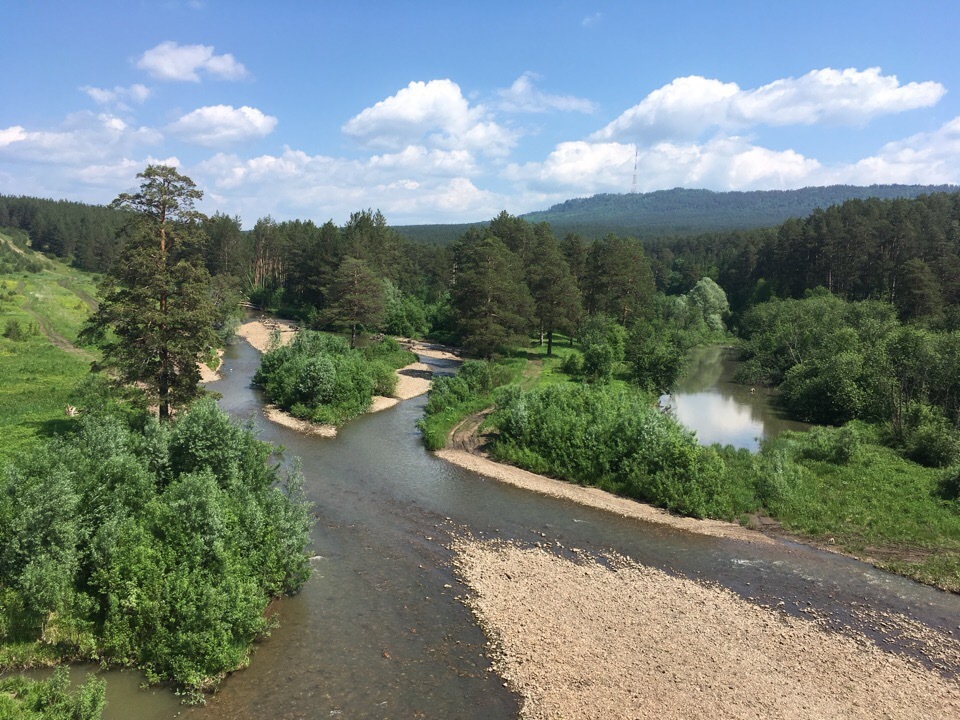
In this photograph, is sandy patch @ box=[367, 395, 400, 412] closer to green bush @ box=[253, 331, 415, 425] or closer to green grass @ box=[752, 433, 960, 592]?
green bush @ box=[253, 331, 415, 425]

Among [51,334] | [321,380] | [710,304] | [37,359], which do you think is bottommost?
[321,380]

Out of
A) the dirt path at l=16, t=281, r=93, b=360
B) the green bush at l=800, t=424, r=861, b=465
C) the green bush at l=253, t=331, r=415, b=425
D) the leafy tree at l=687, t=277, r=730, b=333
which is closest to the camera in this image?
the green bush at l=800, t=424, r=861, b=465

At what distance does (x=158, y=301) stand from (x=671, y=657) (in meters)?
23.9

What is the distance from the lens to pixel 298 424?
37.9 meters

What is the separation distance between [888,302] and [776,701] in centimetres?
6698

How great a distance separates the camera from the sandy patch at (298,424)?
36.6 metres

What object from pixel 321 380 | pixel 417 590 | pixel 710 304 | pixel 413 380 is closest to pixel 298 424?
pixel 321 380

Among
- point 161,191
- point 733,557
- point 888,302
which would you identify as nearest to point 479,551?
point 733,557

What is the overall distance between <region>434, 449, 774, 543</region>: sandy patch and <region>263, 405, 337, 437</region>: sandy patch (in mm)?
7793

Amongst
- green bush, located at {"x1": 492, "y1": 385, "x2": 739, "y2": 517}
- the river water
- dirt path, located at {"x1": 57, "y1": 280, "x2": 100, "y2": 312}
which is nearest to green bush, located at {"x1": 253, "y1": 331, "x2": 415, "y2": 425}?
the river water

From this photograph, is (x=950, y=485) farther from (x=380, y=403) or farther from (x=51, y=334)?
(x=51, y=334)

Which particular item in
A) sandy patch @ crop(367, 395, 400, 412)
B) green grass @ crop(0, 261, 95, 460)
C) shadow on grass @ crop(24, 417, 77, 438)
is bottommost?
sandy patch @ crop(367, 395, 400, 412)

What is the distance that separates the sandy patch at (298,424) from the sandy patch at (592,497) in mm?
7793

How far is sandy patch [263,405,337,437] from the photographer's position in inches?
1442
